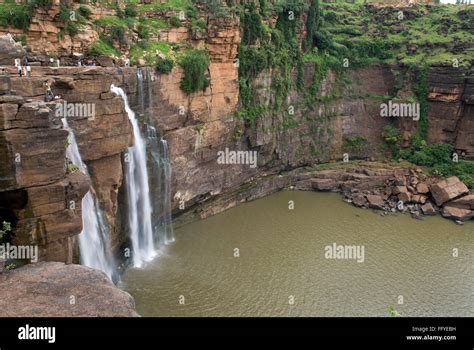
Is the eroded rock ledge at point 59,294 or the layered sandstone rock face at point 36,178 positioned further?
the layered sandstone rock face at point 36,178

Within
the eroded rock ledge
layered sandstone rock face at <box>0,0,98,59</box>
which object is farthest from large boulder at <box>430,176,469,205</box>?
the eroded rock ledge

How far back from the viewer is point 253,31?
2655 centimetres

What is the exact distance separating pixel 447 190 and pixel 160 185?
18.0 metres

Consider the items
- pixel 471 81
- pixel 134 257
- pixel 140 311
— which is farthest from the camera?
pixel 471 81

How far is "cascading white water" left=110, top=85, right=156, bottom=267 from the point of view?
→ 19562 millimetres

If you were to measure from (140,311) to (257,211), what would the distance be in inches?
460

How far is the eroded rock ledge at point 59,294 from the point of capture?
9336mm

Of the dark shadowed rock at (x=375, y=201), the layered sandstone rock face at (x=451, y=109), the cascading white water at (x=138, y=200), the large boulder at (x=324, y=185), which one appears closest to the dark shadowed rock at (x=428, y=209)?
the dark shadowed rock at (x=375, y=201)

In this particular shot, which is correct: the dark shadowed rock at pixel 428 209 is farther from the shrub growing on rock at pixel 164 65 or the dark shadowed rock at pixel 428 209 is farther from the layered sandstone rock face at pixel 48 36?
the layered sandstone rock face at pixel 48 36

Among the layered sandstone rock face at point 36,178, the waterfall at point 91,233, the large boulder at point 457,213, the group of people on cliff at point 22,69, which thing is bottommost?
the large boulder at point 457,213

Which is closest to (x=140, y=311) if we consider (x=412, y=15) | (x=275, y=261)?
(x=275, y=261)

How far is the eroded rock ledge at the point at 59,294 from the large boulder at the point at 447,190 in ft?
75.3

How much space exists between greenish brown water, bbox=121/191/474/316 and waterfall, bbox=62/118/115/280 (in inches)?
55.7

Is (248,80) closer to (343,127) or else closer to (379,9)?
(343,127)
